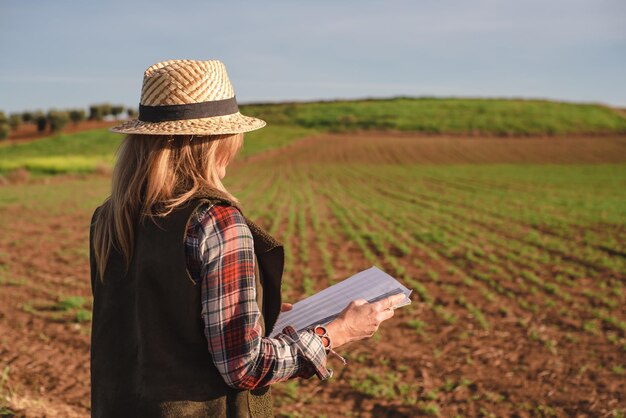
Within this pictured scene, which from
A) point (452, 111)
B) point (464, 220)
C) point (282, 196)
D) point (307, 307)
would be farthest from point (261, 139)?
point (307, 307)

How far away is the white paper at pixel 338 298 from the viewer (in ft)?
6.03

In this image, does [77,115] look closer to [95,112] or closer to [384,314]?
[95,112]

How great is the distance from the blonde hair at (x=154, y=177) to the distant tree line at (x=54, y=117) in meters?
60.5

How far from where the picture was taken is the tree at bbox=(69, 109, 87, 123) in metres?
70.0

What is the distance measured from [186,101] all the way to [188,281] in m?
0.55

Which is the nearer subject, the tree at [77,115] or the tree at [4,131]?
the tree at [4,131]

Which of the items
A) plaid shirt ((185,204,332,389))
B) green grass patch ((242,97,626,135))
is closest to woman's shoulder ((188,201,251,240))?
plaid shirt ((185,204,332,389))

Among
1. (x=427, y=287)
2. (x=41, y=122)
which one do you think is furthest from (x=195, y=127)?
(x=41, y=122)

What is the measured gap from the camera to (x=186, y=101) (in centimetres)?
168

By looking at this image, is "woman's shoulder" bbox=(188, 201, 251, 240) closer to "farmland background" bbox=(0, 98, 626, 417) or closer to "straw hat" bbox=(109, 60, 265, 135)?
"straw hat" bbox=(109, 60, 265, 135)

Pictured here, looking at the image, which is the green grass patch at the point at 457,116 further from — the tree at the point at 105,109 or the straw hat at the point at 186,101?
the straw hat at the point at 186,101

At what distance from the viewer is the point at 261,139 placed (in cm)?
5203

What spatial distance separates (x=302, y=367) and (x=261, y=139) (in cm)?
5109

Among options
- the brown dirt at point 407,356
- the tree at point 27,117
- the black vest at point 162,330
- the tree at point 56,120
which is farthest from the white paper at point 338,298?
the tree at point 27,117
